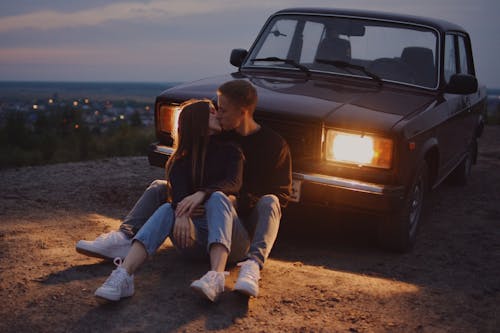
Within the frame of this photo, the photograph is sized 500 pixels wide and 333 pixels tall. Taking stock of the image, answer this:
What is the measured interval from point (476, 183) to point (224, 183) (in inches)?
211

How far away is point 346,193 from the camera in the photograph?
162 inches

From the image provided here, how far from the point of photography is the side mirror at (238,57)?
5.86 m

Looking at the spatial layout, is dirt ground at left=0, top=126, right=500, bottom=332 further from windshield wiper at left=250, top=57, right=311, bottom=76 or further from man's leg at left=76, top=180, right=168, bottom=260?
windshield wiper at left=250, top=57, right=311, bottom=76

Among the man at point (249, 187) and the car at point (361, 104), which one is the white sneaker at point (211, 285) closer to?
Answer: the man at point (249, 187)

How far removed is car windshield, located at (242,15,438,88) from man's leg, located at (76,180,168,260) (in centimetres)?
197

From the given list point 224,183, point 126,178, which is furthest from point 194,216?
point 126,178

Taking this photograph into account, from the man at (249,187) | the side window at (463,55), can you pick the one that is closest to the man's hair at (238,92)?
the man at (249,187)

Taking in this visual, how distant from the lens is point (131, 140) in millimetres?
16500

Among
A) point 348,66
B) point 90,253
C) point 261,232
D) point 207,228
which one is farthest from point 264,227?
point 348,66

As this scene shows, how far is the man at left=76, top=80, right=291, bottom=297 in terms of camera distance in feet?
12.1

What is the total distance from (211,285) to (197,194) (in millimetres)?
606

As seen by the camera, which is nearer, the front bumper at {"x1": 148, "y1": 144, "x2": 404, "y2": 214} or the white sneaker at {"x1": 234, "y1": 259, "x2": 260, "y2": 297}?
the white sneaker at {"x1": 234, "y1": 259, "x2": 260, "y2": 297}

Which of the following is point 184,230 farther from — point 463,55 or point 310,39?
point 463,55

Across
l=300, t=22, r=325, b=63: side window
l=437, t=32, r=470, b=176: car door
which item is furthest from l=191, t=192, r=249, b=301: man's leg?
l=300, t=22, r=325, b=63: side window
